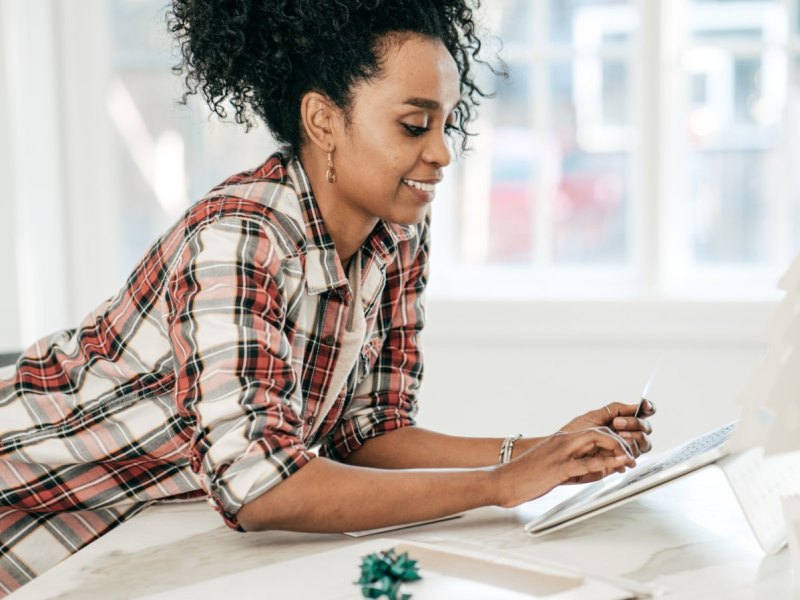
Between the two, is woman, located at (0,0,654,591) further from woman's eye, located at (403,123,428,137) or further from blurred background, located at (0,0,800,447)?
blurred background, located at (0,0,800,447)

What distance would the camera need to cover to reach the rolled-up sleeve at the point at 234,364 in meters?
1.17

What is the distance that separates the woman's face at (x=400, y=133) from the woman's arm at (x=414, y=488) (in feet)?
1.25

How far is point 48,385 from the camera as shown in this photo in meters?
1.48

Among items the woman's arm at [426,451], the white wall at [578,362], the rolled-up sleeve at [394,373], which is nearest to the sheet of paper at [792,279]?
the woman's arm at [426,451]

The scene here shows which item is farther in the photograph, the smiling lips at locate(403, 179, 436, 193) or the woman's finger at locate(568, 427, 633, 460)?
the smiling lips at locate(403, 179, 436, 193)

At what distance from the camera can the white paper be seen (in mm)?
968

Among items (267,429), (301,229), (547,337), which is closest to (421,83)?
(301,229)

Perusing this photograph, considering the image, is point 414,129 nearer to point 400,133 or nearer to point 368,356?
point 400,133

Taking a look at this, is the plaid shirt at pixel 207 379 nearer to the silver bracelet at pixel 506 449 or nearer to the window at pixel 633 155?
the silver bracelet at pixel 506 449

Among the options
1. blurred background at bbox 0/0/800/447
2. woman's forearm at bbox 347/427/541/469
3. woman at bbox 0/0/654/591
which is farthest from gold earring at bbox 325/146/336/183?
blurred background at bbox 0/0/800/447

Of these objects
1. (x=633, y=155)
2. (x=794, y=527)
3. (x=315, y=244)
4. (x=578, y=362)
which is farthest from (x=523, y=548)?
(x=633, y=155)

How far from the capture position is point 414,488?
3.92ft

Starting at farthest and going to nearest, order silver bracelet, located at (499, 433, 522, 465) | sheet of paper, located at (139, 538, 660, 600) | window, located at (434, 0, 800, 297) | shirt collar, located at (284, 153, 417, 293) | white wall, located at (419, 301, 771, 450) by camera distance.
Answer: window, located at (434, 0, 800, 297) < white wall, located at (419, 301, 771, 450) < silver bracelet, located at (499, 433, 522, 465) < shirt collar, located at (284, 153, 417, 293) < sheet of paper, located at (139, 538, 660, 600)

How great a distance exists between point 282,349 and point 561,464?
0.34 metres
